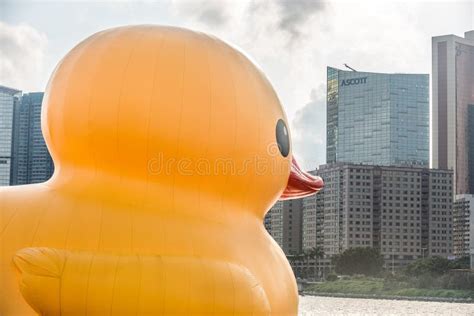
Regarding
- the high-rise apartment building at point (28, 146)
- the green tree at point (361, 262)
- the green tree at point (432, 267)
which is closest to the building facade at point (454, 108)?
the green tree at point (361, 262)

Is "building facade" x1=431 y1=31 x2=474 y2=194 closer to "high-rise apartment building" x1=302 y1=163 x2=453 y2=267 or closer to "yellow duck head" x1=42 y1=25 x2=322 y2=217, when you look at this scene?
"high-rise apartment building" x1=302 y1=163 x2=453 y2=267

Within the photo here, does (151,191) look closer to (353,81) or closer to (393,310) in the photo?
(393,310)

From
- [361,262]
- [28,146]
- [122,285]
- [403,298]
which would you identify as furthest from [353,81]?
[122,285]

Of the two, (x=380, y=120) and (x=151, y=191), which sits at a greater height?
(x=380, y=120)

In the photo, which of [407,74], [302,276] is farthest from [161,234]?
[407,74]

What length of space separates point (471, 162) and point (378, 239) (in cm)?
2230

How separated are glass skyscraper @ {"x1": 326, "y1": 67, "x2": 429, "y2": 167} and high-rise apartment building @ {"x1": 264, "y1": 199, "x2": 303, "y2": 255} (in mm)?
15603

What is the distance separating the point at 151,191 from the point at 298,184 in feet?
9.17

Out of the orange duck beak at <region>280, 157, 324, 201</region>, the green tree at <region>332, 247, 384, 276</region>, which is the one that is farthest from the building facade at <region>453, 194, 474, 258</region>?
the orange duck beak at <region>280, 157, 324, 201</region>

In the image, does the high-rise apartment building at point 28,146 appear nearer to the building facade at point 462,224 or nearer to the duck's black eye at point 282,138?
the duck's black eye at point 282,138

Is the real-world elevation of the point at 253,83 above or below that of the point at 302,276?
above

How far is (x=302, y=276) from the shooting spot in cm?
8881

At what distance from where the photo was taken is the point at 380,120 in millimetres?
113938

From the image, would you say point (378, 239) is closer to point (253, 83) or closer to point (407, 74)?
point (407, 74)
